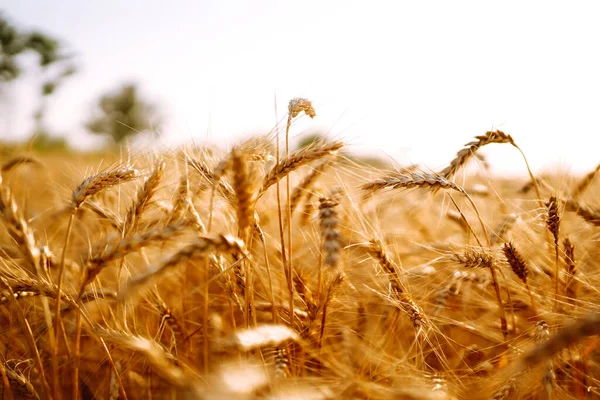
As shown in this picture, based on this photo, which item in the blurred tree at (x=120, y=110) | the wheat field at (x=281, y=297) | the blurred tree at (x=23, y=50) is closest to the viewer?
the wheat field at (x=281, y=297)

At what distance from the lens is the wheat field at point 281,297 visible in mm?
948

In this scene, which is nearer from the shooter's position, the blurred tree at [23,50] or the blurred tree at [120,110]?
the blurred tree at [23,50]

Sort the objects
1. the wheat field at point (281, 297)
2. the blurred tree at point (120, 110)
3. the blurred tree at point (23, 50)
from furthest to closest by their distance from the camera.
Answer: the blurred tree at point (120, 110), the blurred tree at point (23, 50), the wheat field at point (281, 297)

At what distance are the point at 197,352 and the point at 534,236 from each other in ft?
4.74

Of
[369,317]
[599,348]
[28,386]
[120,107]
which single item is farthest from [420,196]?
[120,107]

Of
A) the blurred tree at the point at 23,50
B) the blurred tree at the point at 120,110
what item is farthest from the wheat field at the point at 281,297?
the blurred tree at the point at 120,110

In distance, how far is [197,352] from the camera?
1.48 m

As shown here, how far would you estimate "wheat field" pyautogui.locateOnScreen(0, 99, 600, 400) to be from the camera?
0.95m

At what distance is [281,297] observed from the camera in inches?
64.0

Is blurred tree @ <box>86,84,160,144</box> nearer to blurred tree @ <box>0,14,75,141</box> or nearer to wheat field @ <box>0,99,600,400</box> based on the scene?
blurred tree @ <box>0,14,75,141</box>

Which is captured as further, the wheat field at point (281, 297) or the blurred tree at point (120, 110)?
the blurred tree at point (120, 110)

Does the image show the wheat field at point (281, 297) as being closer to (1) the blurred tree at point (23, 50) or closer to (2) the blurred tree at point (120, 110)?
(1) the blurred tree at point (23, 50)

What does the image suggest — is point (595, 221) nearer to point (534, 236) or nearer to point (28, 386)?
point (534, 236)

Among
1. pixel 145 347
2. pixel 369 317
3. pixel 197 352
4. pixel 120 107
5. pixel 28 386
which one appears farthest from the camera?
pixel 120 107
